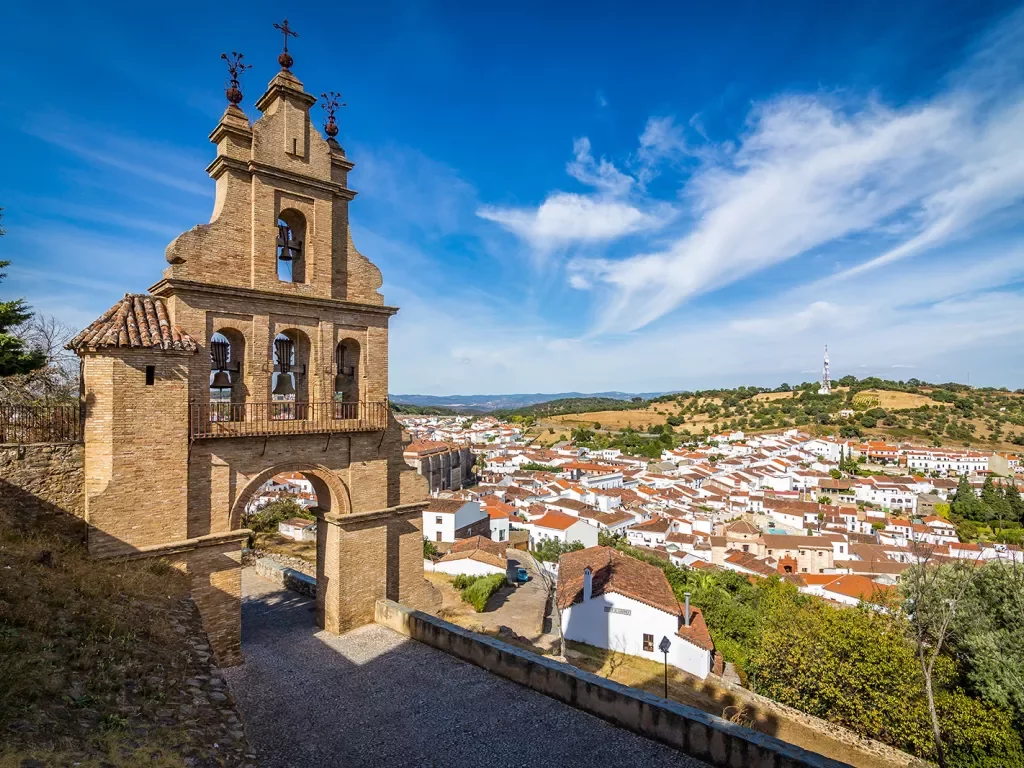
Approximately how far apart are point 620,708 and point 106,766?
589cm

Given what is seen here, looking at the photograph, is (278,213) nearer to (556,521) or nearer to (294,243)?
(294,243)

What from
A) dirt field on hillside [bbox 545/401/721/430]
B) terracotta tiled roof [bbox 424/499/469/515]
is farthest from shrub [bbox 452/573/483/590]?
dirt field on hillside [bbox 545/401/721/430]

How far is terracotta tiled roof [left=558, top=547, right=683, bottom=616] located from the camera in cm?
2384

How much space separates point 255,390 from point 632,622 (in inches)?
735

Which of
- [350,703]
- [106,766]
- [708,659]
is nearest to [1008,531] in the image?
[708,659]

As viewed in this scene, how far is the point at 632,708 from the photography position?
7.47 meters

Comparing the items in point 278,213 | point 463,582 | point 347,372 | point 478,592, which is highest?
point 278,213

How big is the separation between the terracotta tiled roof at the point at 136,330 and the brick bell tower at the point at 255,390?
0.03 m

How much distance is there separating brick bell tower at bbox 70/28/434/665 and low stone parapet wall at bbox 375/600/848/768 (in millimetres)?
3095

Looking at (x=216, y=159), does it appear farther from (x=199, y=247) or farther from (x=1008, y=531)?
(x=1008, y=531)

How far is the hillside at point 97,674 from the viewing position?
4.18 metres

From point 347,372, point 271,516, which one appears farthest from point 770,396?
point 347,372

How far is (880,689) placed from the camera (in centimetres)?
1636

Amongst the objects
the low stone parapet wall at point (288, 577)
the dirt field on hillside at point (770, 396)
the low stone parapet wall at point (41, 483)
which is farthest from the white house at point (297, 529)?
the dirt field on hillside at point (770, 396)
